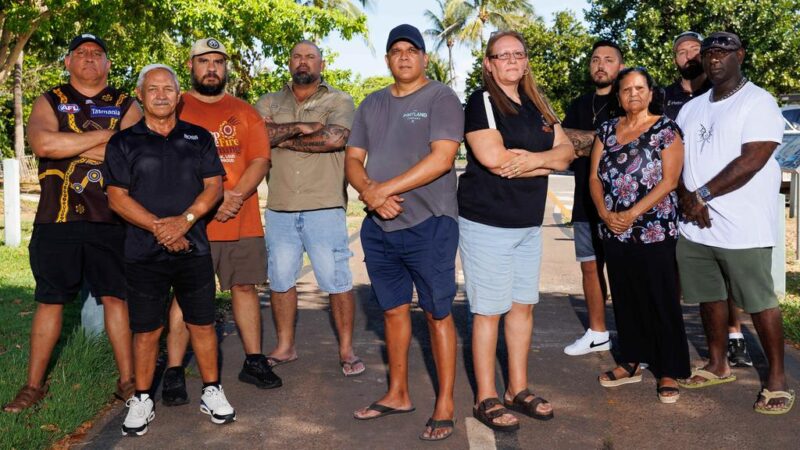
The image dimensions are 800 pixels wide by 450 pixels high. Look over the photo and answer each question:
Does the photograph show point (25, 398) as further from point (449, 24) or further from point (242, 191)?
point (449, 24)

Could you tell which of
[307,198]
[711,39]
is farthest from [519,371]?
[711,39]

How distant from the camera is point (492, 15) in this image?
207 ft

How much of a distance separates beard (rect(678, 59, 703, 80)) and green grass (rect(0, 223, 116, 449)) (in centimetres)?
432

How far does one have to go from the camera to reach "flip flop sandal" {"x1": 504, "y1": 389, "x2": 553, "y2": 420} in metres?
4.66

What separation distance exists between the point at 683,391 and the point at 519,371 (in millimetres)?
1108

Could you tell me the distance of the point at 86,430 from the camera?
178 inches

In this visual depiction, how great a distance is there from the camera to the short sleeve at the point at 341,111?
227 inches

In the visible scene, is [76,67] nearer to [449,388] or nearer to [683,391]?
[449,388]

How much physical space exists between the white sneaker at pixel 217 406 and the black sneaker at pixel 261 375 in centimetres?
59

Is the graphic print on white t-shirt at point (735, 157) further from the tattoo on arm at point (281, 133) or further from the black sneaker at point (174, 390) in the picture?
the black sneaker at point (174, 390)

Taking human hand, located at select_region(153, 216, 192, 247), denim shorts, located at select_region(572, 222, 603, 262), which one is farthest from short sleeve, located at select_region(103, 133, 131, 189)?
denim shorts, located at select_region(572, 222, 603, 262)

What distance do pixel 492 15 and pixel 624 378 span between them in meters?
60.2

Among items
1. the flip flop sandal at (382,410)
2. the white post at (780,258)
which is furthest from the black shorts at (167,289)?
the white post at (780,258)

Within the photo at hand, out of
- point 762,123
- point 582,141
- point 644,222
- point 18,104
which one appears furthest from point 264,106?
point 18,104
